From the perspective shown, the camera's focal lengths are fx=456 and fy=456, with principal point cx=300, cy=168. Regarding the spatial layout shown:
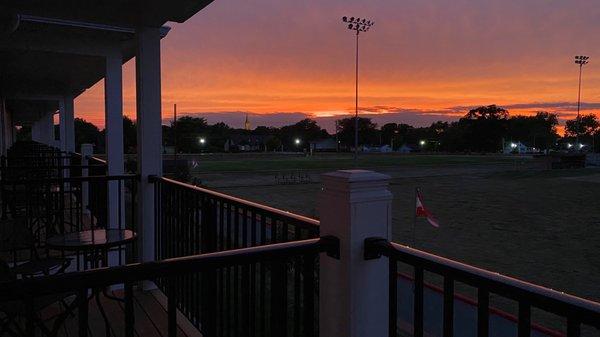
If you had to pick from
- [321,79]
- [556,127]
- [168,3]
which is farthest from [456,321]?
[556,127]

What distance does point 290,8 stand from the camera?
21.6 metres

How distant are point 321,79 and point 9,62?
37708 millimetres

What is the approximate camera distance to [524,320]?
1472 mm

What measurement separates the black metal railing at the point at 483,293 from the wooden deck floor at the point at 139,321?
92.7 inches

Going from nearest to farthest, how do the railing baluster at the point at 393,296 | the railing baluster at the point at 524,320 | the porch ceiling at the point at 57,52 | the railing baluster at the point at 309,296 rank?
the railing baluster at the point at 524,320 → the railing baluster at the point at 393,296 → the railing baluster at the point at 309,296 → the porch ceiling at the point at 57,52

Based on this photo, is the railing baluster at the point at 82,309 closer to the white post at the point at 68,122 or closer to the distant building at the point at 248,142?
the white post at the point at 68,122

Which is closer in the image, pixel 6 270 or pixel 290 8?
pixel 6 270

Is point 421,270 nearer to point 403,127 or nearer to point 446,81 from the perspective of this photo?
point 446,81

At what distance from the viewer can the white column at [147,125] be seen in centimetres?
490

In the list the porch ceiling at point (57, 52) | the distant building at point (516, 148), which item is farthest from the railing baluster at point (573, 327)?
the distant building at point (516, 148)

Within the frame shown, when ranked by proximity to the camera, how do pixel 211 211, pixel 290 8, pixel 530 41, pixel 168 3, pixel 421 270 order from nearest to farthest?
→ 1. pixel 421 270
2. pixel 211 211
3. pixel 168 3
4. pixel 290 8
5. pixel 530 41

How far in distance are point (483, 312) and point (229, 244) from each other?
229 centimetres

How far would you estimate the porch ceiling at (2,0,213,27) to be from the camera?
14.5 ft

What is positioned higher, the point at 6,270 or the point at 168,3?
the point at 168,3
